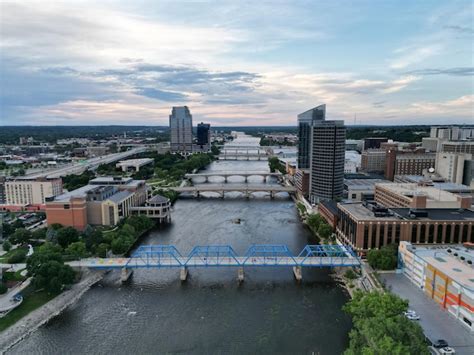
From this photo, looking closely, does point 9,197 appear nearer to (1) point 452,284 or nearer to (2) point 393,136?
(1) point 452,284

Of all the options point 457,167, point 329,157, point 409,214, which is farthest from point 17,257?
point 457,167

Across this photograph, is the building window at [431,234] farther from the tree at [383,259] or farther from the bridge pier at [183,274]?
the bridge pier at [183,274]

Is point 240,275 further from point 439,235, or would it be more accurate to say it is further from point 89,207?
point 89,207

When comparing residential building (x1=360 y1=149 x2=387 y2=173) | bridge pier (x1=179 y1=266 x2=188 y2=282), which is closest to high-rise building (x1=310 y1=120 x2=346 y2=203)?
bridge pier (x1=179 y1=266 x2=188 y2=282)

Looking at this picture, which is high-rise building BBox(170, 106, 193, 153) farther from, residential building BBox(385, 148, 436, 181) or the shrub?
the shrub

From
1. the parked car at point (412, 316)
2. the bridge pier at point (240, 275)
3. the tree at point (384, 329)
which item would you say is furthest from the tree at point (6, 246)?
the parked car at point (412, 316)

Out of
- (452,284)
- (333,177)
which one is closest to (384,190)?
(333,177)
